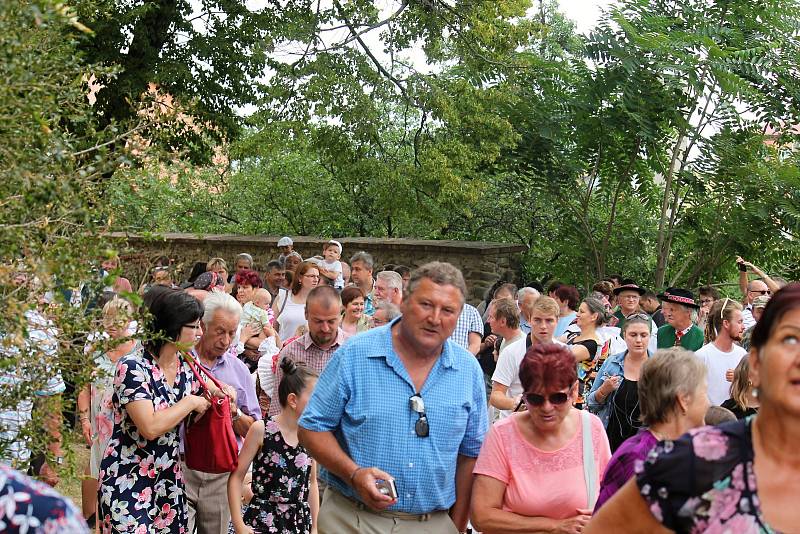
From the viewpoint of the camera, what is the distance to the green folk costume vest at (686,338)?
29.8 ft

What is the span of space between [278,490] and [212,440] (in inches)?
19.4

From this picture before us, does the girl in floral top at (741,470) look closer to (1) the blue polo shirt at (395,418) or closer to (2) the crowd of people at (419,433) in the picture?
(2) the crowd of people at (419,433)

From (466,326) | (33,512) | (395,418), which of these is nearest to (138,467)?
(395,418)

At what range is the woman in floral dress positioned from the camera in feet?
16.4

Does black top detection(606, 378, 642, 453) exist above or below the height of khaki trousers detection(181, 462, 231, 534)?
above

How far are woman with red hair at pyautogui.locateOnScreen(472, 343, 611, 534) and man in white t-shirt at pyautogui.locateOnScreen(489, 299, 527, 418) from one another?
2.29 meters

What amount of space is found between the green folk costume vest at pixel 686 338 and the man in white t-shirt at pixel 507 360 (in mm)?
1677

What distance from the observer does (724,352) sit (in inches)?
307

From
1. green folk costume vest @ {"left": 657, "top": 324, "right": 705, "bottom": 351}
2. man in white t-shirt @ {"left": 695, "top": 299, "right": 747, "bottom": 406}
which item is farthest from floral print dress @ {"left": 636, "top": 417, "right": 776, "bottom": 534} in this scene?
green folk costume vest @ {"left": 657, "top": 324, "right": 705, "bottom": 351}

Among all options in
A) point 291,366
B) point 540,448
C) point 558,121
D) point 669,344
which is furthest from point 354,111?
point 540,448

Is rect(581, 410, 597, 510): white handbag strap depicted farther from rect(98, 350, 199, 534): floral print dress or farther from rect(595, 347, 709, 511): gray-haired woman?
rect(98, 350, 199, 534): floral print dress

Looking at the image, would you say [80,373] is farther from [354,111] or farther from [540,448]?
[354,111]

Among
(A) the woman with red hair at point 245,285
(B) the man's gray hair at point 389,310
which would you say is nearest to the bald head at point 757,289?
(B) the man's gray hair at point 389,310

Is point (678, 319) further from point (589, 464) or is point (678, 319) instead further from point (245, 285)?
point (589, 464)
